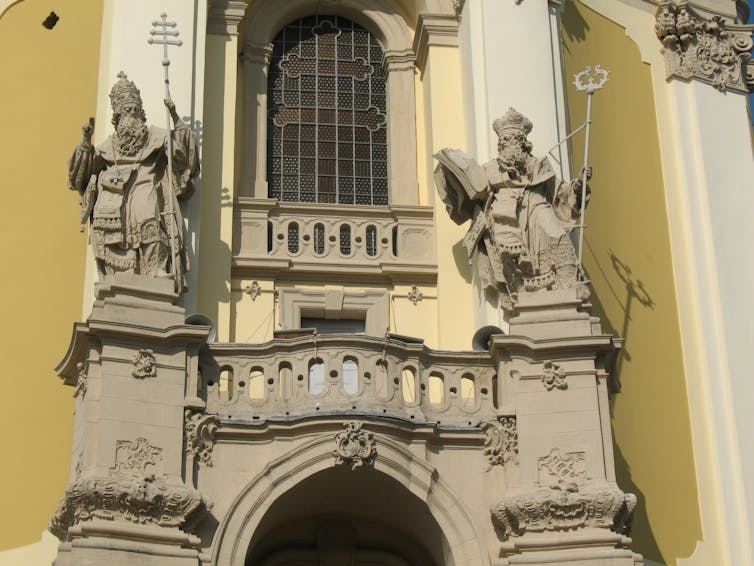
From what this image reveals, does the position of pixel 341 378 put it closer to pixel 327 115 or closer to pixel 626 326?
pixel 626 326

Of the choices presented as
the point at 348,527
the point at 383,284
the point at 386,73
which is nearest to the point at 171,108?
the point at 383,284

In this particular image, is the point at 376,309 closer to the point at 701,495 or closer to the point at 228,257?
the point at 228,257

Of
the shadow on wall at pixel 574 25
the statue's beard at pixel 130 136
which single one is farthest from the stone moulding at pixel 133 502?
the shadow on wall at pixel 574 25

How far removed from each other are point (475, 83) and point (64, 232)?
462cm

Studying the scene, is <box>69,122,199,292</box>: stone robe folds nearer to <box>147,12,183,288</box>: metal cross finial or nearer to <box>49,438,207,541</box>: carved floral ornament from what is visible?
<box>147,12,183,288</box>: metal cross finial

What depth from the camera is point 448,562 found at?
16.1 meters

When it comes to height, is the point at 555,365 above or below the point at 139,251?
below

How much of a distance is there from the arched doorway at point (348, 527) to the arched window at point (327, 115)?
12.9ft

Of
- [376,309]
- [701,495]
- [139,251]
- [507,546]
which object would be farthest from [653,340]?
[139,251]

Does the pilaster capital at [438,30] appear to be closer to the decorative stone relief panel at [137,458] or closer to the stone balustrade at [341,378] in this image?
the stone balustrade at [341,378]

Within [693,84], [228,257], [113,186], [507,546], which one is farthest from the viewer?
[693,84]

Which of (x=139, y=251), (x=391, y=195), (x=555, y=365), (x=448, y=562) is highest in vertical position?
(x=391, y=195)

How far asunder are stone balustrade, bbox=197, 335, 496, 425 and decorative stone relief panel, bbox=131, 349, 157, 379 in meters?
0.44

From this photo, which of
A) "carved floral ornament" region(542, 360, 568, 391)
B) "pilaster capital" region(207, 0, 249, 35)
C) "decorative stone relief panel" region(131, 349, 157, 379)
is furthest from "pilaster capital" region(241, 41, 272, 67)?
"carved floral ornament" region(542, 360, 568, 391)
